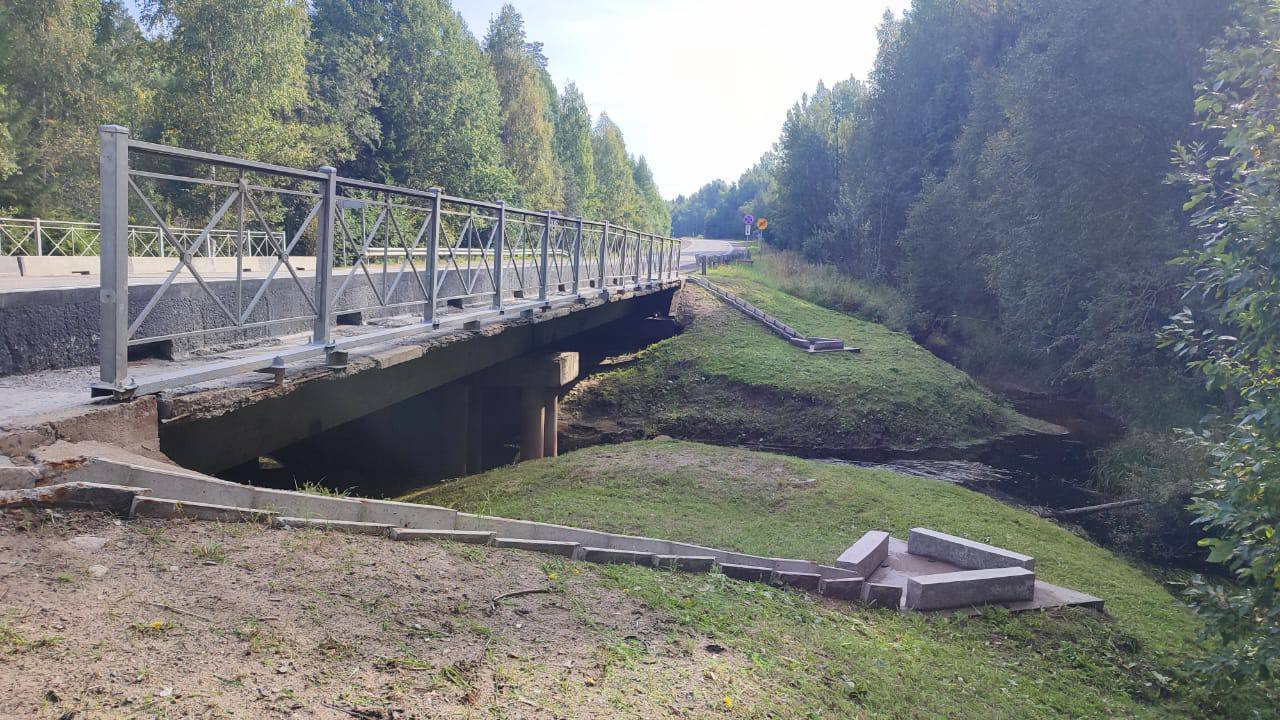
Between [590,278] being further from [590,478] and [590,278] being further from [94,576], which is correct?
[94,576]

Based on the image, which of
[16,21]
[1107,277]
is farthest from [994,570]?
[16,21]

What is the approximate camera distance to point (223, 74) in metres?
28.9

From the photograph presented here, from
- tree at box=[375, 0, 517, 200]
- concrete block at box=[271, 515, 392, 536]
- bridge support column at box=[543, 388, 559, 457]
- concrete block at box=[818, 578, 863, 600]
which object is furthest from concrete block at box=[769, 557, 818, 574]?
tree at box=[375, 0, 517, 200]

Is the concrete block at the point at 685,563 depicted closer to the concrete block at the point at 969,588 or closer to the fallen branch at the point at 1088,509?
the concrete block at the point at 969,588

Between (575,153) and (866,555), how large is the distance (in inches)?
2612

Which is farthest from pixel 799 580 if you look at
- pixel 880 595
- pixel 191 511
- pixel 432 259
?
pixel 432 259

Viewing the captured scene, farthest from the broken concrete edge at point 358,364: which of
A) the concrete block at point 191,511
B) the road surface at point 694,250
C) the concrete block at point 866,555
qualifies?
the road surface at point 694,250

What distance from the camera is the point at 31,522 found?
13.3ft

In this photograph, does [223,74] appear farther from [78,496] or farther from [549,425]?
[78,496]

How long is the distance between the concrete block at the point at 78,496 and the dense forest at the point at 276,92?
2666 cm

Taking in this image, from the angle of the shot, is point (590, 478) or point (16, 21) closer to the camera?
point (590, 478)

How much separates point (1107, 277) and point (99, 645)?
2487 cm

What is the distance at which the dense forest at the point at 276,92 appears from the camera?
2839 centimetres

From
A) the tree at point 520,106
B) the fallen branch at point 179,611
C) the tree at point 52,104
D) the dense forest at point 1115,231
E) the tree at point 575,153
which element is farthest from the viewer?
the tree at point 575,153
